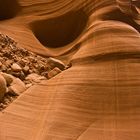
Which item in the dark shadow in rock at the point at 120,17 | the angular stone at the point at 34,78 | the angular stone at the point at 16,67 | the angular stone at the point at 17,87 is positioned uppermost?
the dark shadow in rock at the point at 120,17

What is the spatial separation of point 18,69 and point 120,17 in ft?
1.29

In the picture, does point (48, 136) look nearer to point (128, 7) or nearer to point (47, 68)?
point (47, 68)

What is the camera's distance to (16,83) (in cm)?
106

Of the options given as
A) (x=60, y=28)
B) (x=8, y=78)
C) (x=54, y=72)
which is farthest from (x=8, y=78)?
(x=60, y=28)

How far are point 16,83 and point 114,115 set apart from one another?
0.86 feet

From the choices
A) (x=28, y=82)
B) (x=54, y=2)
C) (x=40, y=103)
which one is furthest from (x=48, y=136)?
(x=54, y=2)

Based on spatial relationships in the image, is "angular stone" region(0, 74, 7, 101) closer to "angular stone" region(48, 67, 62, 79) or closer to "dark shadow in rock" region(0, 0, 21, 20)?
"angular stone" region(48, 67, 62, 79)

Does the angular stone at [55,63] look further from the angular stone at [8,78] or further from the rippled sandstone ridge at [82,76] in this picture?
the angular stone at [8,78]

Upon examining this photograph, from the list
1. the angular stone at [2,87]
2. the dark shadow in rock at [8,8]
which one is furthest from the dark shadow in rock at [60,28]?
the angular stone at [2,87]

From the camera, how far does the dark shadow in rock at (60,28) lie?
1.37m

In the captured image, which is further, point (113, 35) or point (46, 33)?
point (46, 33)

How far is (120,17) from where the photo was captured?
1319 mm

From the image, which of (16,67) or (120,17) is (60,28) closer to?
(120,17)

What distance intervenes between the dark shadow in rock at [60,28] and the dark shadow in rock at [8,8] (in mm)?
121
